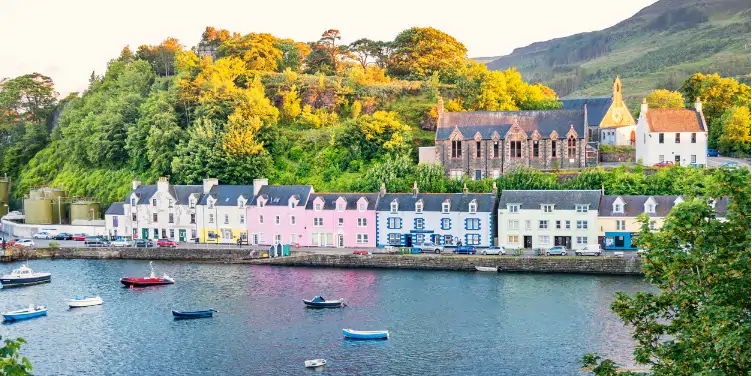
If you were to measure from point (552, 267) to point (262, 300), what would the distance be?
57.4ft

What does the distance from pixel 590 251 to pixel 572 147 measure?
13448 millimetres

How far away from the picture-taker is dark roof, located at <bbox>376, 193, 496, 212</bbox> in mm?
55250

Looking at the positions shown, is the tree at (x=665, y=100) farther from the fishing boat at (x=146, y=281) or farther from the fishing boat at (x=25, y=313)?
the fishing boat at (x=25, y=313)

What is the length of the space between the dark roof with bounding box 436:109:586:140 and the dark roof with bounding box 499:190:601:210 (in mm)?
9262

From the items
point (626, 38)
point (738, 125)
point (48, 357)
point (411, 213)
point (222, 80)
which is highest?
point (626, 38)

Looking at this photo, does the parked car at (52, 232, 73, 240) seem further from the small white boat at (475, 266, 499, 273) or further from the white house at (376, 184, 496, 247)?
the small white boat at (475, 266, 499, 273)

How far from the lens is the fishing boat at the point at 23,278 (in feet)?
161

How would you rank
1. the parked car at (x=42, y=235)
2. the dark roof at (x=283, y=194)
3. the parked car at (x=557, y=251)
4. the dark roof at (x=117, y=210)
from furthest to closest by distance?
1. the parked car at (x=42, y=235)
2. the dark roof at (x=117, y=210)
3. the dark roof at (x=283, y=194)
4. the parked car at (x=557, y=251)

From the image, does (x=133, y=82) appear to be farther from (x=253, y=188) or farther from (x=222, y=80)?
(x=253, y=188)

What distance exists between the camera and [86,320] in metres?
39.7

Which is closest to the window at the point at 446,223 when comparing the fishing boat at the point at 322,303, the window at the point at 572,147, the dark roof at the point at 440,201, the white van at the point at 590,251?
the dark roof at the point at 440,201

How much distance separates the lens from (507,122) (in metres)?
64.2

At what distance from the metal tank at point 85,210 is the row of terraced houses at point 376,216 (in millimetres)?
7891

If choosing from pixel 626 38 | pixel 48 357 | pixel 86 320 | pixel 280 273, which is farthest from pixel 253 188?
pixel 626 38
